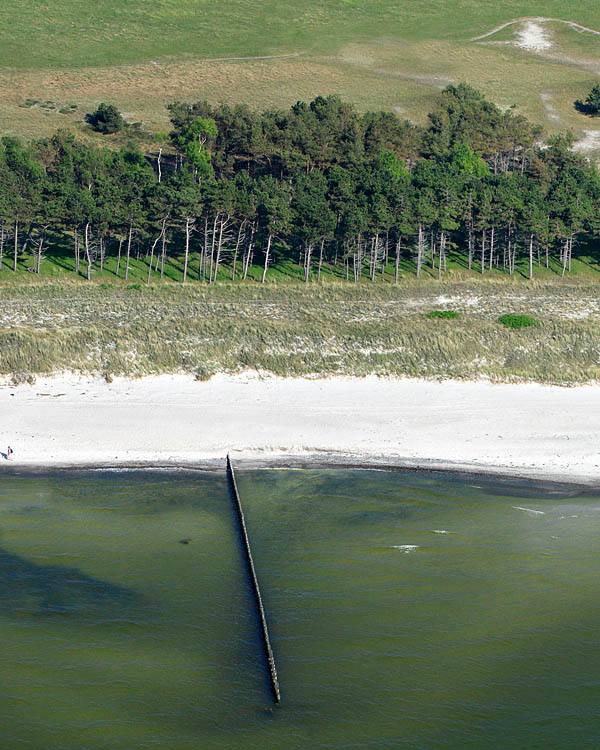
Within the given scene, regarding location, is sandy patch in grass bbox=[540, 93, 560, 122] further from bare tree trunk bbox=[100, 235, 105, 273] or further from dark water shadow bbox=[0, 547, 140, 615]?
dark water shadow bbox=[0, 547, 140, 615]

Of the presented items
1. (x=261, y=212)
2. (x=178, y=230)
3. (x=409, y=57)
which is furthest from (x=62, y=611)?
(x=409, y=57)

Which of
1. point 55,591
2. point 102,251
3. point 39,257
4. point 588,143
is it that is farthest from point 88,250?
point 588,143

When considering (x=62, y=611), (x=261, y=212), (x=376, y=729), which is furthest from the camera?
(x=261, y=212)

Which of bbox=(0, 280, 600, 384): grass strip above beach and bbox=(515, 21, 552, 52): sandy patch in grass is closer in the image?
bbox=(0, 280, 600, 384): grass strip above beach

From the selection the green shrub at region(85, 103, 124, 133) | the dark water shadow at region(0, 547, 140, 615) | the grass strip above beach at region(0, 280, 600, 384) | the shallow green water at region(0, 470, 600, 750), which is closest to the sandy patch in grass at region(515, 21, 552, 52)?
the green shrub at region(85, 103, 124, 133)

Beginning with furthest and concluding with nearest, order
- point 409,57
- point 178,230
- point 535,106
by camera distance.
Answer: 1. point 409,57
2. point 535,106
3. point 178,230

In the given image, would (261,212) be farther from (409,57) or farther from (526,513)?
(409,57)

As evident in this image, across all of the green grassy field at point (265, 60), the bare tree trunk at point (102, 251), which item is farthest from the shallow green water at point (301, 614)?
the green grassy field at point (265, 60)
